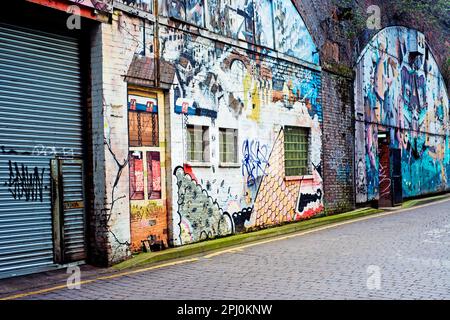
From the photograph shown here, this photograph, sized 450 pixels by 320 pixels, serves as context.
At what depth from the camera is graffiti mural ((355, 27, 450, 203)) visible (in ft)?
60.2

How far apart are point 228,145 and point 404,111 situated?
1254 cm

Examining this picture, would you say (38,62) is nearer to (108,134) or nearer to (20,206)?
(108,134)

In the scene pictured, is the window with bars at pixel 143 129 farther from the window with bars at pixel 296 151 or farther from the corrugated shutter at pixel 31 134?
the window with bars at pixel 296 151

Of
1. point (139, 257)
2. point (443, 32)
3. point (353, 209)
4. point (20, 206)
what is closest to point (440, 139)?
point (443, 32)

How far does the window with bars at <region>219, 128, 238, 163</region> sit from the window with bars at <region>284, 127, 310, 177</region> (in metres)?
2.38

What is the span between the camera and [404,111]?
21.9 m

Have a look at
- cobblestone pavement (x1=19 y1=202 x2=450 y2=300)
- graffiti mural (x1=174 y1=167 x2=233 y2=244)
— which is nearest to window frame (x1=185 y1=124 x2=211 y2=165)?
graffiti mural (x1=174 y1=167 x2=233 y2=244)

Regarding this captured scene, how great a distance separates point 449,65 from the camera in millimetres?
26438

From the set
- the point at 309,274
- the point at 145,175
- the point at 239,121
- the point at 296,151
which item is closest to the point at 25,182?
the point at 145,175

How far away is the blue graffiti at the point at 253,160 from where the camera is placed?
12352 millimetres

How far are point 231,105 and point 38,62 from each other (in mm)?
4838

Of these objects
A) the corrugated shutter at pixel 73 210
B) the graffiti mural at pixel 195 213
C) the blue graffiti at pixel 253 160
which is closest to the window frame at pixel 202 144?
the graffiti mural at pixel 195 213

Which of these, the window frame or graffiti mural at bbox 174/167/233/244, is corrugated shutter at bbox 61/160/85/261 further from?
the window frame

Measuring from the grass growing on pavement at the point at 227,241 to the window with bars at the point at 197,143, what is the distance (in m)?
1.79
